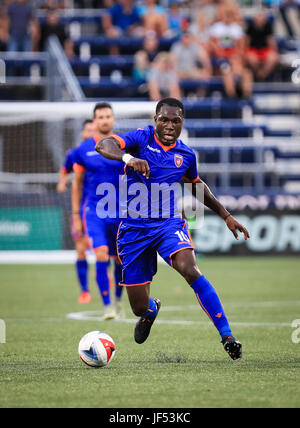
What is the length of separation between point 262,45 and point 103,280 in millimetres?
15762

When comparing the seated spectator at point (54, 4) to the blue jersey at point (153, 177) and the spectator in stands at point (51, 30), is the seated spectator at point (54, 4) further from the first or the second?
the blue jersey at point (153, 177)

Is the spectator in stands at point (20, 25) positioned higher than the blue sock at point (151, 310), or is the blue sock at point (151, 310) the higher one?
the spectator in stands at point (20, 25)

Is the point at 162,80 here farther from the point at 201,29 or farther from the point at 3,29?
the point at 3,29

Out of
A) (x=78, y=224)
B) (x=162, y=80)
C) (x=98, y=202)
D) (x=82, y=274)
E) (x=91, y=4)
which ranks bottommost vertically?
(x=82, y=274)

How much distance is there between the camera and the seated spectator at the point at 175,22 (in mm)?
23978

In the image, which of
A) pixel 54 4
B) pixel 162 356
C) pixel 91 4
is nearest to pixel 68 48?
pixel 54 4

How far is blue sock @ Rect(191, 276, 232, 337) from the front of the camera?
6375 millimetres

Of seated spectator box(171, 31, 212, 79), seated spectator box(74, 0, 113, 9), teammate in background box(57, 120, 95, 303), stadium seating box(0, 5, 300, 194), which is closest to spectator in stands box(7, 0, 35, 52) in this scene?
stadium seating box(0, 5, 300, 194)

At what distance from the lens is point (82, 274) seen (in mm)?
11984

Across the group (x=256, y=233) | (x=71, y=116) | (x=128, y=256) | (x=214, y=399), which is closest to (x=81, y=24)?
(x=71, y=116)

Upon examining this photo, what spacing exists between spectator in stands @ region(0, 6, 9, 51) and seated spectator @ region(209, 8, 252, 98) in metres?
5.81

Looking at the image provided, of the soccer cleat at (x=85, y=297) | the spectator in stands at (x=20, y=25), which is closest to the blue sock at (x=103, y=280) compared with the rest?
the soccer cleat at (x=85, y=297)

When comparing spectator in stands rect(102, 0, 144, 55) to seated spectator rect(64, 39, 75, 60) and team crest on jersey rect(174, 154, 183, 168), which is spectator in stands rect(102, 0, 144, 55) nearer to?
seated spectator rect(64, 39, 75, 60)

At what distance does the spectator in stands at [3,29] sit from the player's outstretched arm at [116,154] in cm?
1704
